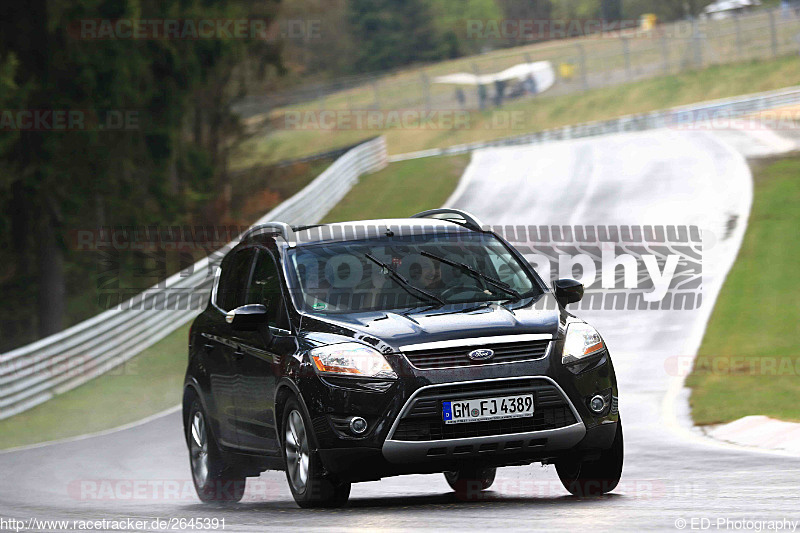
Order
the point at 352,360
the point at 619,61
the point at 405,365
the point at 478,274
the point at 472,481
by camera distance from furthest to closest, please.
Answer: the point at 619,61
the point at 472,481
the point at 478,274
the point at 352,360
the point at 405,365

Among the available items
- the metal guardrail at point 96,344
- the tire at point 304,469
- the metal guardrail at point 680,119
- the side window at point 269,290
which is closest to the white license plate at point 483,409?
the tire at point 304,469

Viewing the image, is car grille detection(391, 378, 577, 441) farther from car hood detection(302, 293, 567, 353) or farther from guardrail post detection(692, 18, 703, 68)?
guardrail post detection(692, 18, 703, 68)

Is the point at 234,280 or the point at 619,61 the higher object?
the point at 234,280

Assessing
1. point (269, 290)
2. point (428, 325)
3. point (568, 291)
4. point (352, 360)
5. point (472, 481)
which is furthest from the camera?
point (472, 481)

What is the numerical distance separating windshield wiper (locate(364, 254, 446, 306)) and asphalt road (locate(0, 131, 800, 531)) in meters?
1.30

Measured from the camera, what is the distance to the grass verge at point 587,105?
193 ft

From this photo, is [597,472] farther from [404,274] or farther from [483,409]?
[404,274]

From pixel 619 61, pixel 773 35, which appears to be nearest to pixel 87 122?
pixel 773 35

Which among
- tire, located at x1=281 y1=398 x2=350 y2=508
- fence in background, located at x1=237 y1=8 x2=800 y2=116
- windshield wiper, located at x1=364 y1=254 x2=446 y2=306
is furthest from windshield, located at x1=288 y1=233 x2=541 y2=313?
fence in background, located at x1=237 y1=8 x2=800 y2=116

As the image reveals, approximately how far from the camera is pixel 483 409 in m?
7.76

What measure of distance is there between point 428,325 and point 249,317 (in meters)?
1.33

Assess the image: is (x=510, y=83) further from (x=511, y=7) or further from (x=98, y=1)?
(x=511, y=7)

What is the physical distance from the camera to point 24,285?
32312 mm

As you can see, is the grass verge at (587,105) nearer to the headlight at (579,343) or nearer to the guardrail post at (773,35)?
the guardrail post at (773,35)
